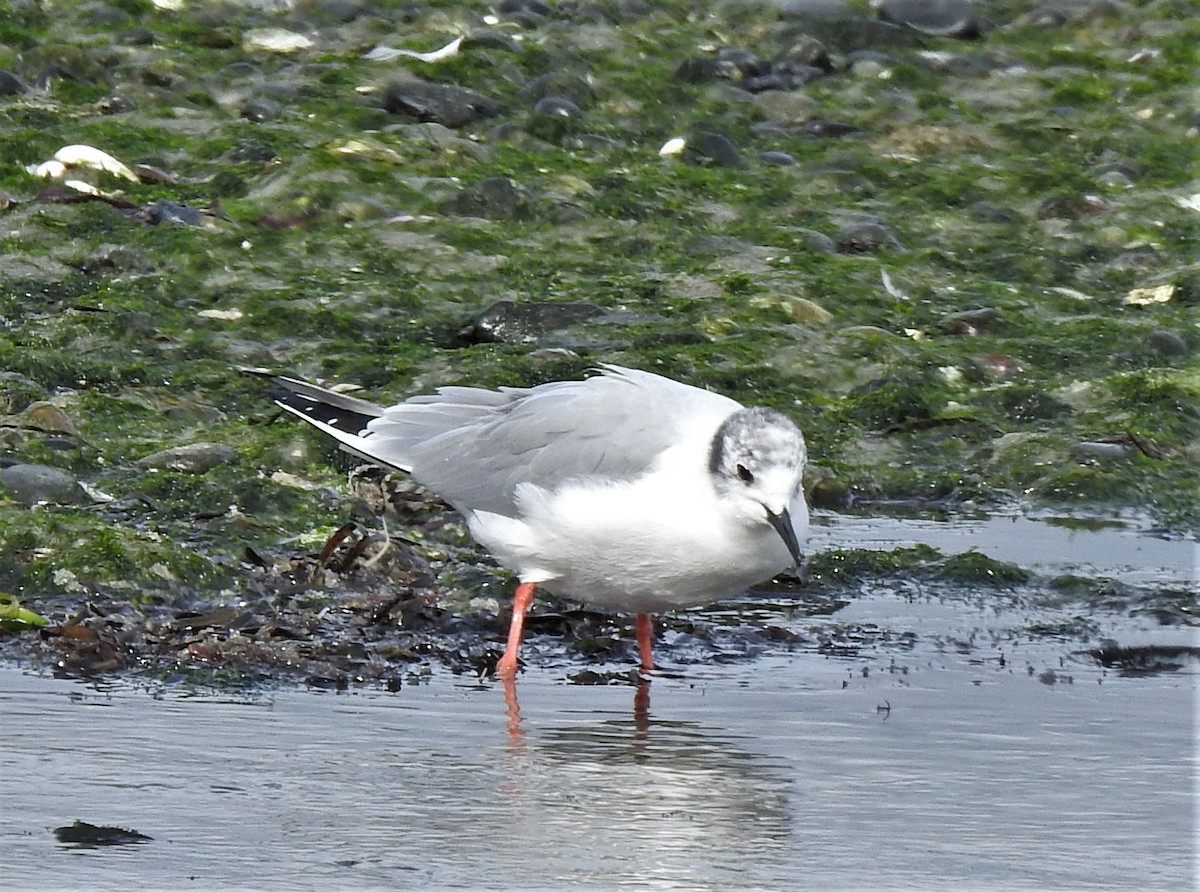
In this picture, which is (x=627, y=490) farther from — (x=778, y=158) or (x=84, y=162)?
(x=778, y=158)

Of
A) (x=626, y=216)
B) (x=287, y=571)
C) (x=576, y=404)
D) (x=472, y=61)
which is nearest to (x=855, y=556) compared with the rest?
(x=576, y=404)

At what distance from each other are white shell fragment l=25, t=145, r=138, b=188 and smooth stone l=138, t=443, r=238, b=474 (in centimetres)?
290

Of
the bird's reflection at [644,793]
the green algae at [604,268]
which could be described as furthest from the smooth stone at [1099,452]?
the bird's reflection at [644,793]

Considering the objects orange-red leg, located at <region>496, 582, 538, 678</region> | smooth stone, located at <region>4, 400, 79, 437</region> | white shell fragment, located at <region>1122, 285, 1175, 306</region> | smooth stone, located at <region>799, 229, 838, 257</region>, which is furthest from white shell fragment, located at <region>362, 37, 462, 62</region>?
orange-red leg, located at <region>496, 582, 538, 678</region>

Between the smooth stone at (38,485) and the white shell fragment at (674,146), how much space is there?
15.1 ft

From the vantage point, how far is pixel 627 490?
5145mm

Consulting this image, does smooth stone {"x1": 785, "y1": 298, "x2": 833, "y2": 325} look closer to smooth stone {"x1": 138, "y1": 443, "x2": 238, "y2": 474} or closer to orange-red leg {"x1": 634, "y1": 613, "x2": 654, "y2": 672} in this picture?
smooth stone {"x1": 138, "y1": 443, "x2": 238, "y2": 474}

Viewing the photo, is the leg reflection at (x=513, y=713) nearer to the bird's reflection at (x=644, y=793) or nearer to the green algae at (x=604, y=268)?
the bird's reflection at (x=644, y=793)

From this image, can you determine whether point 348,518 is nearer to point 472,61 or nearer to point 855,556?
point 855,556

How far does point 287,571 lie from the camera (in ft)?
18.9

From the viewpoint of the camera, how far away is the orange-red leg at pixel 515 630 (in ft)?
17.0

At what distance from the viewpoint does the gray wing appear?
5.26m

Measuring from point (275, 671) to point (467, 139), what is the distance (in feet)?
17.1

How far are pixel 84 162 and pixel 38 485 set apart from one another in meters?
3.36
